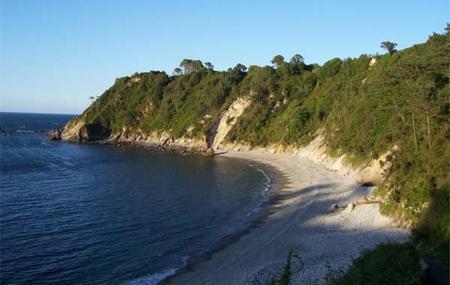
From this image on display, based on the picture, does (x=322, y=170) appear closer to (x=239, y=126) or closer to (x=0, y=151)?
(x=239, y=126)

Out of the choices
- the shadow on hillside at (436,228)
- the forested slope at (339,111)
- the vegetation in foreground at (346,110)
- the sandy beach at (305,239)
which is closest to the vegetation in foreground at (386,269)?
the shadow on hillside at (436,228)

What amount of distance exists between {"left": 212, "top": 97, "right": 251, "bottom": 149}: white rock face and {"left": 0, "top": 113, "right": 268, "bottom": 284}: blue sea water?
20.5 m

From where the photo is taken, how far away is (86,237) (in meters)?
37.3

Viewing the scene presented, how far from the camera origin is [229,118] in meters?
107

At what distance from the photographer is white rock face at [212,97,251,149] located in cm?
10419

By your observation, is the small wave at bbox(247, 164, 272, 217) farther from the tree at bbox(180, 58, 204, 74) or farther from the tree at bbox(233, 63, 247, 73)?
the tree at bbox(180, 58, 204, 74)

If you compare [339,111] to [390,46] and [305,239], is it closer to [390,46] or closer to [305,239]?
[390,46]

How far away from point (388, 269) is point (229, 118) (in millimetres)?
90642

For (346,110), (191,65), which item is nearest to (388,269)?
(346,110)

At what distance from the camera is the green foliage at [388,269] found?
53.5 ft

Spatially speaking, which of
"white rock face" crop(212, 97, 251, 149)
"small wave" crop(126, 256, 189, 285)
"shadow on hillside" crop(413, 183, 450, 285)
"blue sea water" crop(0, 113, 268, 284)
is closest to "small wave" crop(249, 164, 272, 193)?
"blue sea water" crop(0, 113, 268, 284)

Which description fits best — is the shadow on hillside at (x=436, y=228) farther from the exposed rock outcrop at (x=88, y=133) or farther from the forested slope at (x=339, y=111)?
the exposed rock outcrop at (x=88, y=133)

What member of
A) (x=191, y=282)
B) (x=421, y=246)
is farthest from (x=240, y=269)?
(x=421, y=246)

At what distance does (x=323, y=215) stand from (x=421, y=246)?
1577cm
